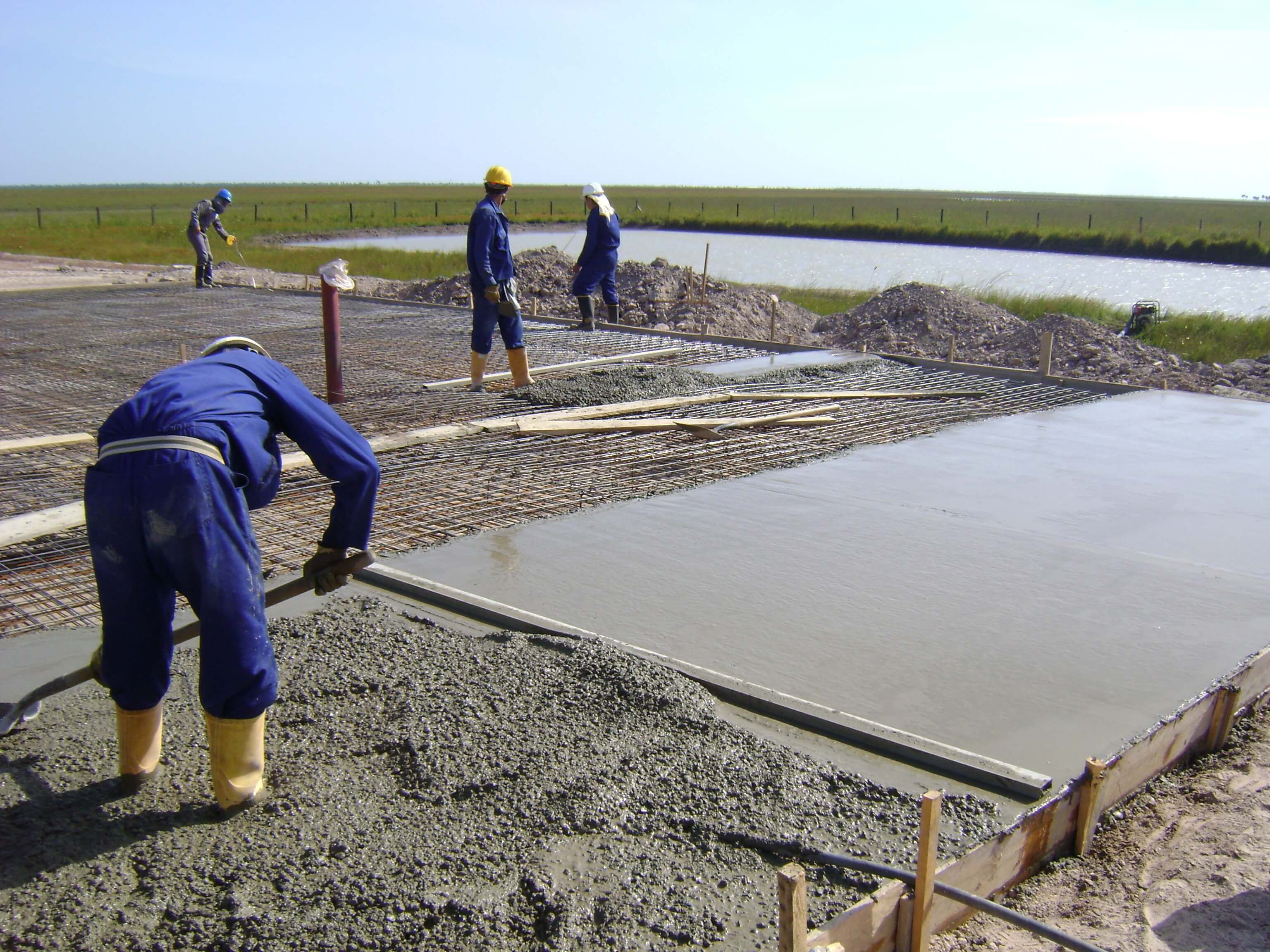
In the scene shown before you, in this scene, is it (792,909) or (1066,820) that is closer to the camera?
(792,909)

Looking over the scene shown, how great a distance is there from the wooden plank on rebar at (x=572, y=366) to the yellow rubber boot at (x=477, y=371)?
7 centimetres

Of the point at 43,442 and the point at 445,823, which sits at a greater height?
the point at 43,442

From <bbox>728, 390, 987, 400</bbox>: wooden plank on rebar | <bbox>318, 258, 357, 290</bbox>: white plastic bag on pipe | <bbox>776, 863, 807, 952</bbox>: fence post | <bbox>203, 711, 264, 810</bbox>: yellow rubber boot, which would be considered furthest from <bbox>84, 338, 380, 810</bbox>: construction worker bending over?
<bbox>728, 390, 987, 400</bbox>: wooden plank on rebar

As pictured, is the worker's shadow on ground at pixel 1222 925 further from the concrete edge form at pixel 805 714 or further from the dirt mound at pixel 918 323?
the dirt mound at pixel 918 323

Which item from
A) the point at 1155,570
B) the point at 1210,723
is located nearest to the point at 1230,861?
the point at 1210,723

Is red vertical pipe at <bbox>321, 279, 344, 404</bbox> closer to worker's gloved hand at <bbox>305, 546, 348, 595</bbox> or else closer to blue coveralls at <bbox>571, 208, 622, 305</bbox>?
worker's gloved hand at <bbox>305, 546, 348, 595</bbox>

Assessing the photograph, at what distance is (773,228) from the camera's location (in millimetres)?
41938

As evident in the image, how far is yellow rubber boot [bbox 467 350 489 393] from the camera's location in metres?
7.30

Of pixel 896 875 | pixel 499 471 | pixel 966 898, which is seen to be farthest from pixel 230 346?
pixel 499 471

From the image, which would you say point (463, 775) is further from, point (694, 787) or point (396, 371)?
point (396, 371)

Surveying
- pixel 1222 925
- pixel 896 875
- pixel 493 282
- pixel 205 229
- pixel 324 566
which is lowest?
pixel 1222 925

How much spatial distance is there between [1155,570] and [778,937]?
2.96 metres

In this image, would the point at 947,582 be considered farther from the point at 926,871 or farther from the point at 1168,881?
the point at 926,871

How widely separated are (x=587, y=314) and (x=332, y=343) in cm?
462
